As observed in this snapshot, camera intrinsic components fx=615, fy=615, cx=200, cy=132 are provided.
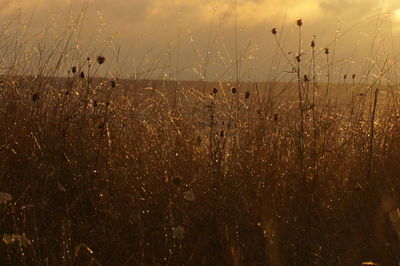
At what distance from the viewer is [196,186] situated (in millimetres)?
2566

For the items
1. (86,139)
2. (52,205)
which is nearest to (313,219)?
(52,205)

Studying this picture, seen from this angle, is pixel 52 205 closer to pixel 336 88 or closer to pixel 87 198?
pixel 87 198

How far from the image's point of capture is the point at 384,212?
7.74 feet

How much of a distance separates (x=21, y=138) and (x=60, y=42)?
45.4 inches

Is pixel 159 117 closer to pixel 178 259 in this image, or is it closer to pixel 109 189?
pixel 109 189

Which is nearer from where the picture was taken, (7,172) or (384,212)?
(384,212)

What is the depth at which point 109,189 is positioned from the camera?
8.69 ft

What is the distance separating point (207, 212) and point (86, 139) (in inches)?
40.6

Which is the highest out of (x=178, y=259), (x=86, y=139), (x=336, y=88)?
(x=336, y=88)

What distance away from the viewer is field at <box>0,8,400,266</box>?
2064 millimetres

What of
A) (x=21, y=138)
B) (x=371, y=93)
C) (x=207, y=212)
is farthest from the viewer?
(x=371, y=93)

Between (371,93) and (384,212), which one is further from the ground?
(371,93)

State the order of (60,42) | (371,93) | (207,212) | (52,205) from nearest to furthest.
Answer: (207,212) → (52,205) → (371,93) → (60,42)

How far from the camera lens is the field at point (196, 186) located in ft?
6.77
